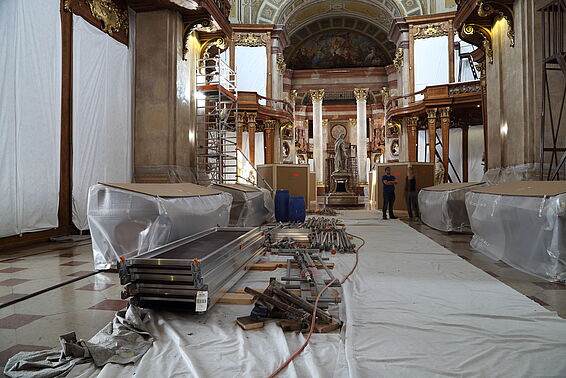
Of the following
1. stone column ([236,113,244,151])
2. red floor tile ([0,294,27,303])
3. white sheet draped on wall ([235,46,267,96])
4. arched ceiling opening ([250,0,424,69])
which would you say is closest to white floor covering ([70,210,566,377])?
red floor tile ([0,294,27,303])

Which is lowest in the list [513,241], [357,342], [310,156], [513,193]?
[357,342]

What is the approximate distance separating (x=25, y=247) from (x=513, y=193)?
6.47 meters

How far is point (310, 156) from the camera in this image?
97.1 feet

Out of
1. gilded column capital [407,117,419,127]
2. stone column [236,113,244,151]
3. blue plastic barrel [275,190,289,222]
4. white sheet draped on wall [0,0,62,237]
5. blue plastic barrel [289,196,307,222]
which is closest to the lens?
white sheet draped on wall [0,0,62,237]

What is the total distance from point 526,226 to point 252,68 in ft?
56.2

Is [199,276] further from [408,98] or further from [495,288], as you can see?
[408,98]

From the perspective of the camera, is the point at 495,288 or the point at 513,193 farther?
the point at 513,193

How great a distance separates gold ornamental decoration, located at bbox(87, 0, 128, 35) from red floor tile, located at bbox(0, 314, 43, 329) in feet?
19.4

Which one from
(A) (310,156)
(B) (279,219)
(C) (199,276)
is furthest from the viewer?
(A) (310,156)

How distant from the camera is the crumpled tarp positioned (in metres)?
1.86

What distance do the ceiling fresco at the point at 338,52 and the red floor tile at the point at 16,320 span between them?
27706mm

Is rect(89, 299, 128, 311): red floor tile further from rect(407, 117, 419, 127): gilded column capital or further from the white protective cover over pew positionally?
rect(407, 117, 419, 127): gilded column capital

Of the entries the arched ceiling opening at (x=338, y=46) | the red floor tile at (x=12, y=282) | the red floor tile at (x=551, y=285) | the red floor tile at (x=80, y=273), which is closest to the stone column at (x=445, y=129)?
the arched ceiling opening at (x=338, y=46)

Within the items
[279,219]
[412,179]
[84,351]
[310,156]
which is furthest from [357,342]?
[310,156]
